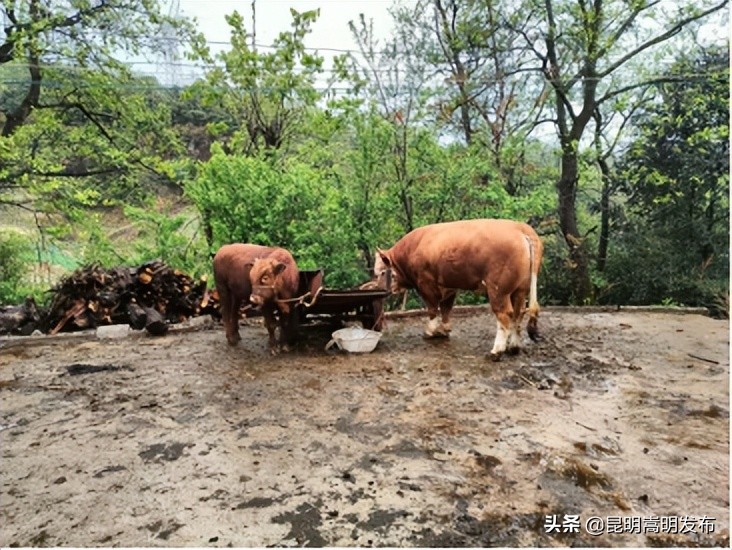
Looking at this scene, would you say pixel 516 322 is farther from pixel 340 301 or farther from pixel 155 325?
pixel 155 325

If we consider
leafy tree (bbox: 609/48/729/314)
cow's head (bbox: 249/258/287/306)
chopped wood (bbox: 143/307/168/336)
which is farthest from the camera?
leafy tree (bbox: 609/48/729/314)

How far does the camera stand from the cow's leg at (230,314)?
20.6 feet

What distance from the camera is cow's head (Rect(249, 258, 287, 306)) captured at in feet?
17.4

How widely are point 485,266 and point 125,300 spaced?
5374 mm

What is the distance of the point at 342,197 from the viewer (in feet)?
30.3

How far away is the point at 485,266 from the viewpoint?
5500 millimetres

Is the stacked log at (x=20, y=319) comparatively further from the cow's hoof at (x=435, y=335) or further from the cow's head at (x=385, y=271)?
the cow's hoof at (x=435, y=335)

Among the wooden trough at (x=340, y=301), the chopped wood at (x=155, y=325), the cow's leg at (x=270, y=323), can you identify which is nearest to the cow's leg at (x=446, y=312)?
the wooden trough at (x=340, y=301)

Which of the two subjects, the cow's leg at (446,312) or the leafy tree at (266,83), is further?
the leafy tree at (266,83)

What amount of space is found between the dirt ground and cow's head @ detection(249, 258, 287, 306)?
2.26 feet

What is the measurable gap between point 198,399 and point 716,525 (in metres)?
3.47

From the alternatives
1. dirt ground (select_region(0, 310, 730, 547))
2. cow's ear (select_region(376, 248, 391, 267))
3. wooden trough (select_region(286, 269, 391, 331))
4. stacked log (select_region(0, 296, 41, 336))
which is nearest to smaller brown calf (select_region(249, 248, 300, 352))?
wooden trough (select_region(286, 269, 391, 331))

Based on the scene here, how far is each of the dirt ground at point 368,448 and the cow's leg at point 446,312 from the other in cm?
82

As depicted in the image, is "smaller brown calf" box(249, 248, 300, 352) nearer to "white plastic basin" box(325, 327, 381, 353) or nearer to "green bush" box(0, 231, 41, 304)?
"white plastic basin" box(325, 327, 381, 353)
